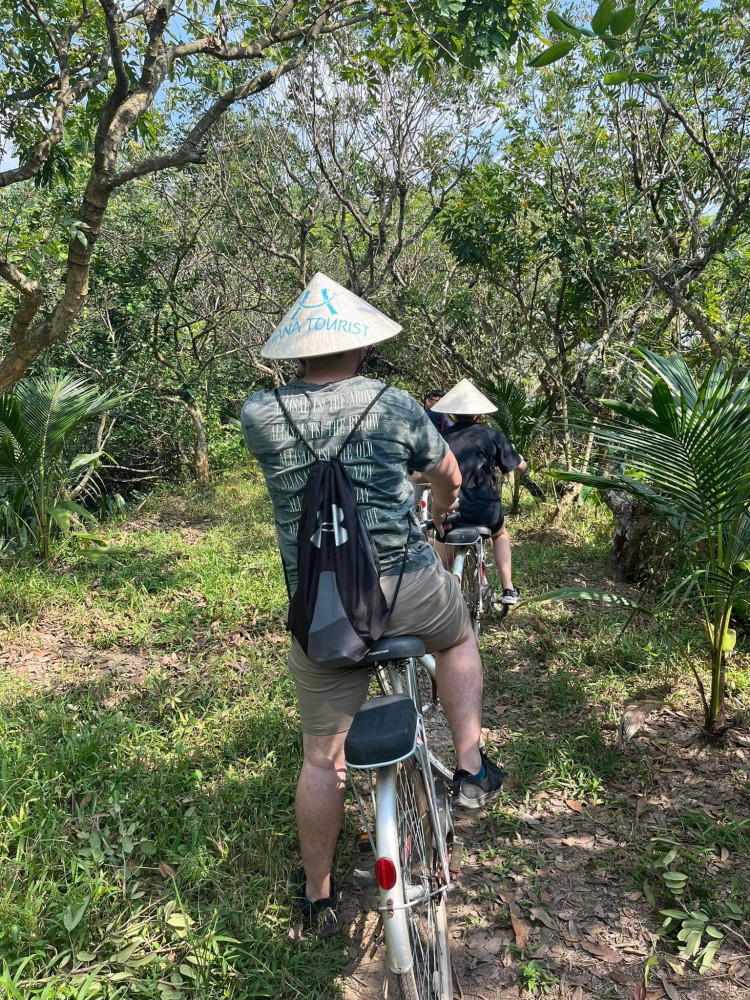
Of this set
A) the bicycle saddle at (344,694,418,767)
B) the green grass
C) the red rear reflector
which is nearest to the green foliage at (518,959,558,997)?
the green grass

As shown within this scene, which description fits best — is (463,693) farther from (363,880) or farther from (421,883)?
(363,880)

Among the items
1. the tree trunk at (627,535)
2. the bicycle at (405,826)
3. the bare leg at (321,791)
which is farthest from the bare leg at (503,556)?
the bare leg at (321,791)

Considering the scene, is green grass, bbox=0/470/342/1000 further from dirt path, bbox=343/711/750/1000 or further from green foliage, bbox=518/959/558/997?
green foliage, bbox=518/959/558/997

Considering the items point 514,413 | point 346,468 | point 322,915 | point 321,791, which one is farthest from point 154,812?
point 514,413

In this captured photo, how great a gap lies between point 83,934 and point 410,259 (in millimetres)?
9880

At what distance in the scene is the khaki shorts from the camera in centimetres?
198

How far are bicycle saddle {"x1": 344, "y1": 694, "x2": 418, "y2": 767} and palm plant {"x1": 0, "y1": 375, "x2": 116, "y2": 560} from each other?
4.41 metres

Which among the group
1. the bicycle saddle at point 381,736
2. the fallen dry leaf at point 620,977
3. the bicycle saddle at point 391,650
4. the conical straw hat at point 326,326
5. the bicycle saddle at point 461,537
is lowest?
the fallen dry leaf at point 620,977

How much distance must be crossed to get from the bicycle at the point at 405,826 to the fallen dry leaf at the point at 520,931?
0.35m

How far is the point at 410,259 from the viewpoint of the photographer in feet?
34.1

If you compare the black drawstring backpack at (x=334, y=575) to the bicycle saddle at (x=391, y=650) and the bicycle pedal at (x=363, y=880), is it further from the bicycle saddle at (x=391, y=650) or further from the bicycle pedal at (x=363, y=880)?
the bicycle pedal at (x=363, y=880)

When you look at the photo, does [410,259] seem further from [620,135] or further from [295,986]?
[295,986]

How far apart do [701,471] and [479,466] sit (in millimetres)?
1809

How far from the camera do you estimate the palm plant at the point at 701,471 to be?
2.63 meters
